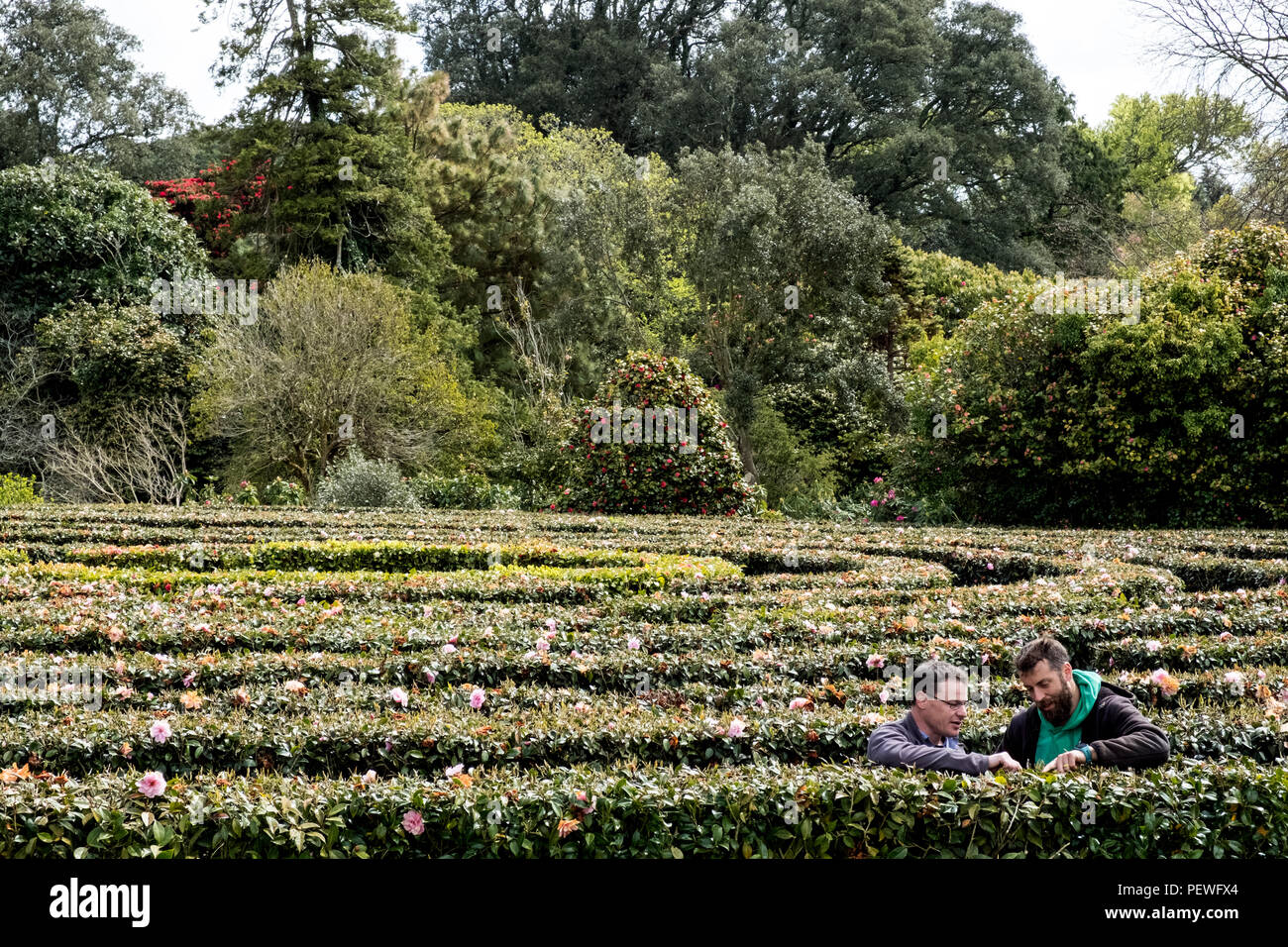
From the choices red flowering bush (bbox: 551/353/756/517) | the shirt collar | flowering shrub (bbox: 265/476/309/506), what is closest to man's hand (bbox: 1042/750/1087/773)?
the shirt collar

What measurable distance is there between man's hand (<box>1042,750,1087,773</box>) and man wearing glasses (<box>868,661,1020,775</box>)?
0.13m

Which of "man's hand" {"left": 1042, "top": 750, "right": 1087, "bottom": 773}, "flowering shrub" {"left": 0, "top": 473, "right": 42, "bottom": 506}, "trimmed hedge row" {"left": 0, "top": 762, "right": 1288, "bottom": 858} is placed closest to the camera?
"trimmed hedge row" {"left": 0, "top": 762, "right": 1288, "bottom": 858}

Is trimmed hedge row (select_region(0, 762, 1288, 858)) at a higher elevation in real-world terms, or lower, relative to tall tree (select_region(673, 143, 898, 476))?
lower

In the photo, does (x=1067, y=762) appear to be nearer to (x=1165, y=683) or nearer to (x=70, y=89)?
(x=1165, y=683)

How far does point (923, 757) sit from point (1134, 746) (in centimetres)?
81

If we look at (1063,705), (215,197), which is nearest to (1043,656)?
(1063,705)

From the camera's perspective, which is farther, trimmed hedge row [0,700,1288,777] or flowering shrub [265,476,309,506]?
flowering shrub [265,476,309,506]

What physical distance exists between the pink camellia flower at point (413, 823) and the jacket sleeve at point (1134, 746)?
2.49 m

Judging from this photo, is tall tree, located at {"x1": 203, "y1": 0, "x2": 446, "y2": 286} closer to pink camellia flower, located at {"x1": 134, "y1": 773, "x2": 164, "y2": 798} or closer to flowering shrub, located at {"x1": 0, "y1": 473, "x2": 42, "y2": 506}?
flowering shrub, located at {"x1": 0, "y1": 473, "x2": 42, "y2": 506}

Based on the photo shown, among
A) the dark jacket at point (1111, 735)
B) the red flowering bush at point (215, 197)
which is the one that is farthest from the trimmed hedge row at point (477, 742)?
the red flowering bush at point (215, 197)

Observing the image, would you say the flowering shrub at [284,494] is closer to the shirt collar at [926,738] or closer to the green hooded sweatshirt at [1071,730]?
the shirt collar at [926,738]

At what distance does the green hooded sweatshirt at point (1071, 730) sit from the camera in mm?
4191

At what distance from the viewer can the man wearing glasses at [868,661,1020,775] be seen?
3.92 metres
